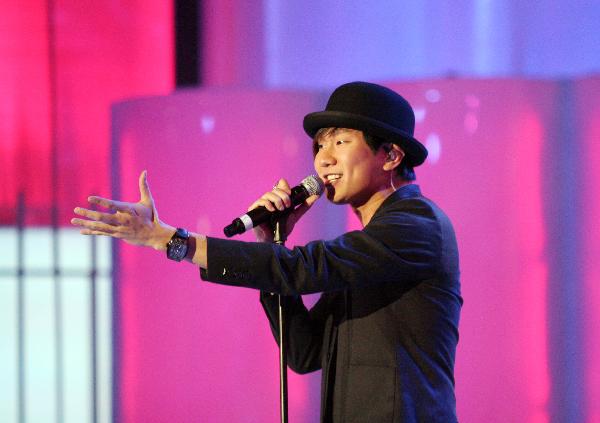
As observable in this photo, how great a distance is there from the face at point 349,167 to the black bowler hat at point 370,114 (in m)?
0.04

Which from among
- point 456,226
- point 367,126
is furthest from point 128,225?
point 456,226

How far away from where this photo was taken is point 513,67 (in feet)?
9.57

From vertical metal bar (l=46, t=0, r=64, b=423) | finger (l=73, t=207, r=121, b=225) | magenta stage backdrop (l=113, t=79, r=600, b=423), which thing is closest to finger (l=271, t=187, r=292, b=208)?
finger (l=73, t=207, r=121, b=225)

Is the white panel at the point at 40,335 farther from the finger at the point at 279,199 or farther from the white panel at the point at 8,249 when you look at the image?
the finger at the point at 279,199

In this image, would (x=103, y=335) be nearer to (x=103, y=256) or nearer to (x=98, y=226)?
(x=103, y=256)

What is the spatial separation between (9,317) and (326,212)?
158 cm

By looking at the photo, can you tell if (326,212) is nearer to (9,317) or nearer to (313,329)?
(313,329)

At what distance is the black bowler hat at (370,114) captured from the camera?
5.12 feet

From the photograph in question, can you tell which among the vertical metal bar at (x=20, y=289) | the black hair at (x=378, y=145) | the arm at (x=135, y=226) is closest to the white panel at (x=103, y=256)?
the vertical metal bar at (x=20, y=289)

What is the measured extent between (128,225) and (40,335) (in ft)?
6.96

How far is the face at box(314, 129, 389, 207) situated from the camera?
5.26ft

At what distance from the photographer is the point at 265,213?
150 centimetres

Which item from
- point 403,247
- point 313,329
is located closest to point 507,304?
point 313,329

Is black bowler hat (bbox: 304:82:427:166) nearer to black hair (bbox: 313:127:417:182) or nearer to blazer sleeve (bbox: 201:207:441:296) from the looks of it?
black hair (bbox: 313:127:417:182)
